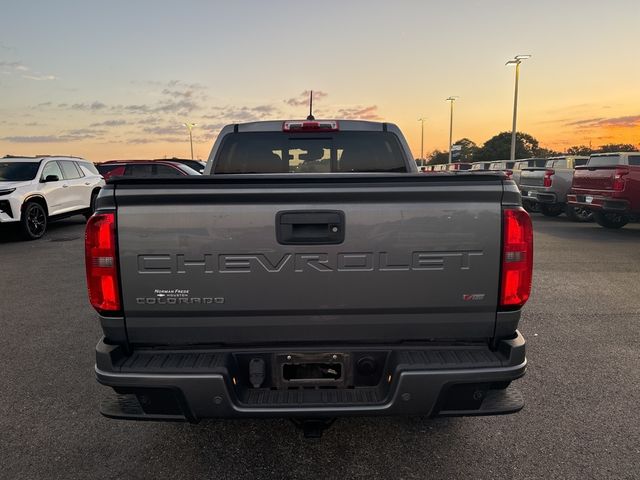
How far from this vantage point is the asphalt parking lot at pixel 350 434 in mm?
2609

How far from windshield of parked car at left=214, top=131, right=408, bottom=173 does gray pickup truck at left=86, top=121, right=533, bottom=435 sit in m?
1.58

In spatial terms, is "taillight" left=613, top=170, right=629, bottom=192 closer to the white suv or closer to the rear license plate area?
the rear license plate area

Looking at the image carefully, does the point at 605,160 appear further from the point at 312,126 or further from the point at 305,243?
the point at 305,243

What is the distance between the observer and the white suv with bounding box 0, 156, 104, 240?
10672 mm

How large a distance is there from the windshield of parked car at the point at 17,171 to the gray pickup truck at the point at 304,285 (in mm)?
11282

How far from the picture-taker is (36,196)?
11.3 metres

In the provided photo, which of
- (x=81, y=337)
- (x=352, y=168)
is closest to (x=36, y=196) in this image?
(x=81, y=337)

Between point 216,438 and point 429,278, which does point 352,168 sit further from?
point 216,438

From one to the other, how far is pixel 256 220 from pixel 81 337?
11.8 ft

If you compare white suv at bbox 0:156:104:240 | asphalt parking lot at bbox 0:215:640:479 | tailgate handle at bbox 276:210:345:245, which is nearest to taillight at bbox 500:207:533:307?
tailgate handle at bbox 276:210:345:245

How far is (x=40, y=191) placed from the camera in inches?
448

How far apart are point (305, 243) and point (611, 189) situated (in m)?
11.5

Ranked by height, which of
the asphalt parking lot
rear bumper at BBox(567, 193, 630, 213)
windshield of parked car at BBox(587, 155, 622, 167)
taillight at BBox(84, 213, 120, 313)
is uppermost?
windshield of parked car at BBox(587, 155, 622, 167)

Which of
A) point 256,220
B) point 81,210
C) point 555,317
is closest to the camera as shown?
point 256,220
